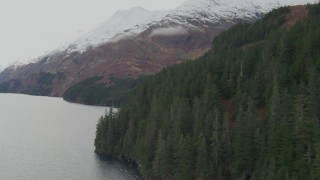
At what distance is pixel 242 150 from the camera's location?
100 m

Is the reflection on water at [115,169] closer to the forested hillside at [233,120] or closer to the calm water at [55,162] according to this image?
the calm water at [55,162]

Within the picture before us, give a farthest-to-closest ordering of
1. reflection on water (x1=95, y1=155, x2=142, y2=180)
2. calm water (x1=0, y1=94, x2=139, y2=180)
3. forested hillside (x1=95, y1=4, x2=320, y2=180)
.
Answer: reflection on water (x1=95, y1=155, x2=142, y2=180) < calm water (x1=0, y1=94, x2=139, y2=180) < forested hillside (x1=95, y1=4, x2=320, y2=180)

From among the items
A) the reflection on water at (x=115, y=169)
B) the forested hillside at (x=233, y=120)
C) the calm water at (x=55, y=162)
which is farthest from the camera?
the reflection on water at (x=115, y=169)

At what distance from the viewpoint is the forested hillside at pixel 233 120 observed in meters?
92.2

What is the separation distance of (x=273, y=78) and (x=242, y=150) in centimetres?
3028

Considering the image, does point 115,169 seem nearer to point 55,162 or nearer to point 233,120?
point 55,162

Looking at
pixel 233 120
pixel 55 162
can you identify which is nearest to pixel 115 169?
pixel 55 162

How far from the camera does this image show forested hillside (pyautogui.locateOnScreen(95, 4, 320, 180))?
92188mm

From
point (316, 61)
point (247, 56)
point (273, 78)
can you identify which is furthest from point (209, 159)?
point (247, 56)

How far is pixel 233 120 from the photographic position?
395 ft

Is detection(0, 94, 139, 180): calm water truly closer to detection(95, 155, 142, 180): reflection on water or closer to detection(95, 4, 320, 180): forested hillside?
detection(95, 155, 142, 180): reflection on water

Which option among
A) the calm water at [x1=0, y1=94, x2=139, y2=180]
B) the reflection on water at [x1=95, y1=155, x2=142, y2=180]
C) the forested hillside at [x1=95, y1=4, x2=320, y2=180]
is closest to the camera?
the forested hillside at [x1=95, y1=4, x2=320, y2=180]

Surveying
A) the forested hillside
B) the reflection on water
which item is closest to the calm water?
the reflection on water

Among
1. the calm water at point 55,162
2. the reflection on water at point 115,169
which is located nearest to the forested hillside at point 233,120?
the reflection on water at point 115,169
